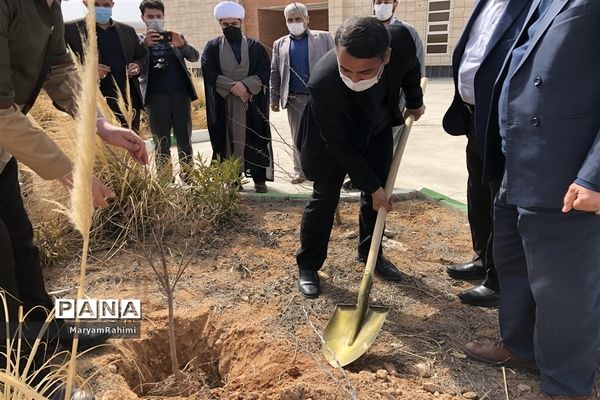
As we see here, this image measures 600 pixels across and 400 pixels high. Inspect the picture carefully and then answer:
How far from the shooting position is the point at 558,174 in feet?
5.61

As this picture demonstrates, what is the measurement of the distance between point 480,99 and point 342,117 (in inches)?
27.2

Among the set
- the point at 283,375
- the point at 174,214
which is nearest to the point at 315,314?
the point at 283,375

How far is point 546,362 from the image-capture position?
1.92 metres

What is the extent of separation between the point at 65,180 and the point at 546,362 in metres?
1.95

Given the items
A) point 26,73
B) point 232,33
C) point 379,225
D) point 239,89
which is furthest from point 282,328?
point 232,33

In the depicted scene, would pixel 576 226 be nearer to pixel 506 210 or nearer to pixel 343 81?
pixel 506 210

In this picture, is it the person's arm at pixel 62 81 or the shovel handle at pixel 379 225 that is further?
the shovel handle at pixel 379 225

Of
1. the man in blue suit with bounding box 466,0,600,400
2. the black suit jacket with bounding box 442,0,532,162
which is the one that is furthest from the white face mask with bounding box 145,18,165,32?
the man in blue suit with bounding box 466,0,600,400

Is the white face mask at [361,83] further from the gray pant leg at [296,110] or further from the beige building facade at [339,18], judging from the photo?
the beige building facade at [339,18]

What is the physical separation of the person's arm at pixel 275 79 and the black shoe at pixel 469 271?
9.50 feet

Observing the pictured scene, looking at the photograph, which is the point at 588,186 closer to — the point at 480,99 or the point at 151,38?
the point at 480,99

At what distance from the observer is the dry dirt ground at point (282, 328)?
2076mm

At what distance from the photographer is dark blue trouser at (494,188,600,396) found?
5.72ft

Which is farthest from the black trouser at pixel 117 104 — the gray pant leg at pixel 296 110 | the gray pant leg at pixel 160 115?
the gray pant leg at pixel 296 110
